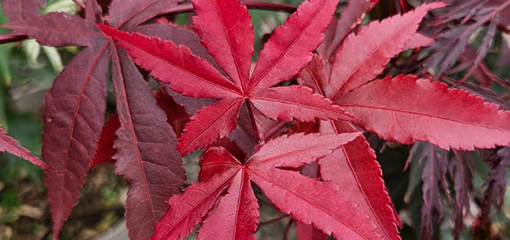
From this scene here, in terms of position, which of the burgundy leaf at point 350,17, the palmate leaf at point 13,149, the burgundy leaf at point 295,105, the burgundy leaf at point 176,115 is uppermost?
→ the burgundy leaf at point 350,17

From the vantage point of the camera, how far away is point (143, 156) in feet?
1.09

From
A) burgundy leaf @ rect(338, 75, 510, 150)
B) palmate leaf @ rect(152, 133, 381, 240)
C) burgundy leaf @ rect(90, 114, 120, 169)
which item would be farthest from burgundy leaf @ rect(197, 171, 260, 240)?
burgundy leaf @ rect(90, 114, 120, 169)

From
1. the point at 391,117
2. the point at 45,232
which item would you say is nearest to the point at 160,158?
the point at 391,117

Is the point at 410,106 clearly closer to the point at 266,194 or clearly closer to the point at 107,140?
the point at 266,194

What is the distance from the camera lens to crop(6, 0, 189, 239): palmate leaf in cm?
33

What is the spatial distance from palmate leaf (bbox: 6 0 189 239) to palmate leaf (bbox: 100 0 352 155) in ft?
0.18

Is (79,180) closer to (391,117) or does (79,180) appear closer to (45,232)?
(391,117)

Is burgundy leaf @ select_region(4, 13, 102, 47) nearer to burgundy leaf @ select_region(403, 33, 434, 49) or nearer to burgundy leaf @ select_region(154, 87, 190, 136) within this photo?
burgundy leaf @ select_region(154, 87, 190, 136)

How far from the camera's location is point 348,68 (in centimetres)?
32

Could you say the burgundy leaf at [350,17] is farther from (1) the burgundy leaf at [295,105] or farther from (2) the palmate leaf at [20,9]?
(2) the palmate leaf at [20,9]

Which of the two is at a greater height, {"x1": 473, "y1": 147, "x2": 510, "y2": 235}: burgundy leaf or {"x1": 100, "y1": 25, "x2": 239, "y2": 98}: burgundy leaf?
{"x1": 473, "y1": 147, "x2": 510, "y2": 235}: burgundy leaf

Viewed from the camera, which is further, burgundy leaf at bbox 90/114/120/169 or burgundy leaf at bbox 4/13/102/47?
burgundy leaf at bbox 90/114/120/169

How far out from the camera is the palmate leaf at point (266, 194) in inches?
10.5

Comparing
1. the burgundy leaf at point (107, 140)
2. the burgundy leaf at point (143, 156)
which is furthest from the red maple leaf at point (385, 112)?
the burgundy leaf at point (107, 140)
